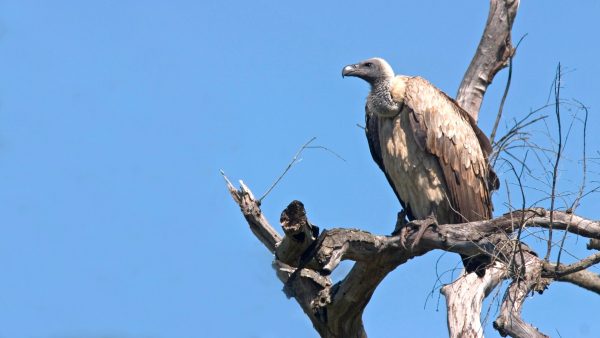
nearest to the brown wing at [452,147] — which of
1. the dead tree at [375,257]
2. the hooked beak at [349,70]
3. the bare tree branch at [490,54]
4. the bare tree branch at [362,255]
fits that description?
the hooked beak at [349,70]

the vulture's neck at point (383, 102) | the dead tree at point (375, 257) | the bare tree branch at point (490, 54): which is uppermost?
the bare tree branch at point (490, 54)

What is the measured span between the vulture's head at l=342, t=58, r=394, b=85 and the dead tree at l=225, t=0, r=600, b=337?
221 centimetres

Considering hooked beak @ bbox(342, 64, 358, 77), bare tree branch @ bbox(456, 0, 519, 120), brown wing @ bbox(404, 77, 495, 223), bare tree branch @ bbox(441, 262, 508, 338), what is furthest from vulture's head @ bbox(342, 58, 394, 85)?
bare tree branch @ bbox(441, 262, 508, 338)

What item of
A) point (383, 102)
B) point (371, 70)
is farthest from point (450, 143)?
point (371, 70)

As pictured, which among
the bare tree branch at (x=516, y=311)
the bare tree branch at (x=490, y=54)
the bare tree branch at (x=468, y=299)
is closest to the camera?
the bare tree branch at (x=516, y=311)

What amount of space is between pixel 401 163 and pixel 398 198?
1.94 feet

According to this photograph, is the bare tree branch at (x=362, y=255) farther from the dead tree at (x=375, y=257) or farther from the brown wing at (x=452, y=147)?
the brown wing at (x=452, y=147)

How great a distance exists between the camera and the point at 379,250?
7.16 metres

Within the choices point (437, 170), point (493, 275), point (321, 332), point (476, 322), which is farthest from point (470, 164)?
point (321, 332)

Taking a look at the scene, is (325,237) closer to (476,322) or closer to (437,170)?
(476,322)

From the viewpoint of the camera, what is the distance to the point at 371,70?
971cm

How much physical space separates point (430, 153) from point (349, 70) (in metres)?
1.30

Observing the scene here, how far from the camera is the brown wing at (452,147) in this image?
9086 millimetres

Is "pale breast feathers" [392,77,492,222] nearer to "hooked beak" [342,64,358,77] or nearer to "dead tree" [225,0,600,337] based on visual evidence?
"hooked beak" [342,64,358,77]
